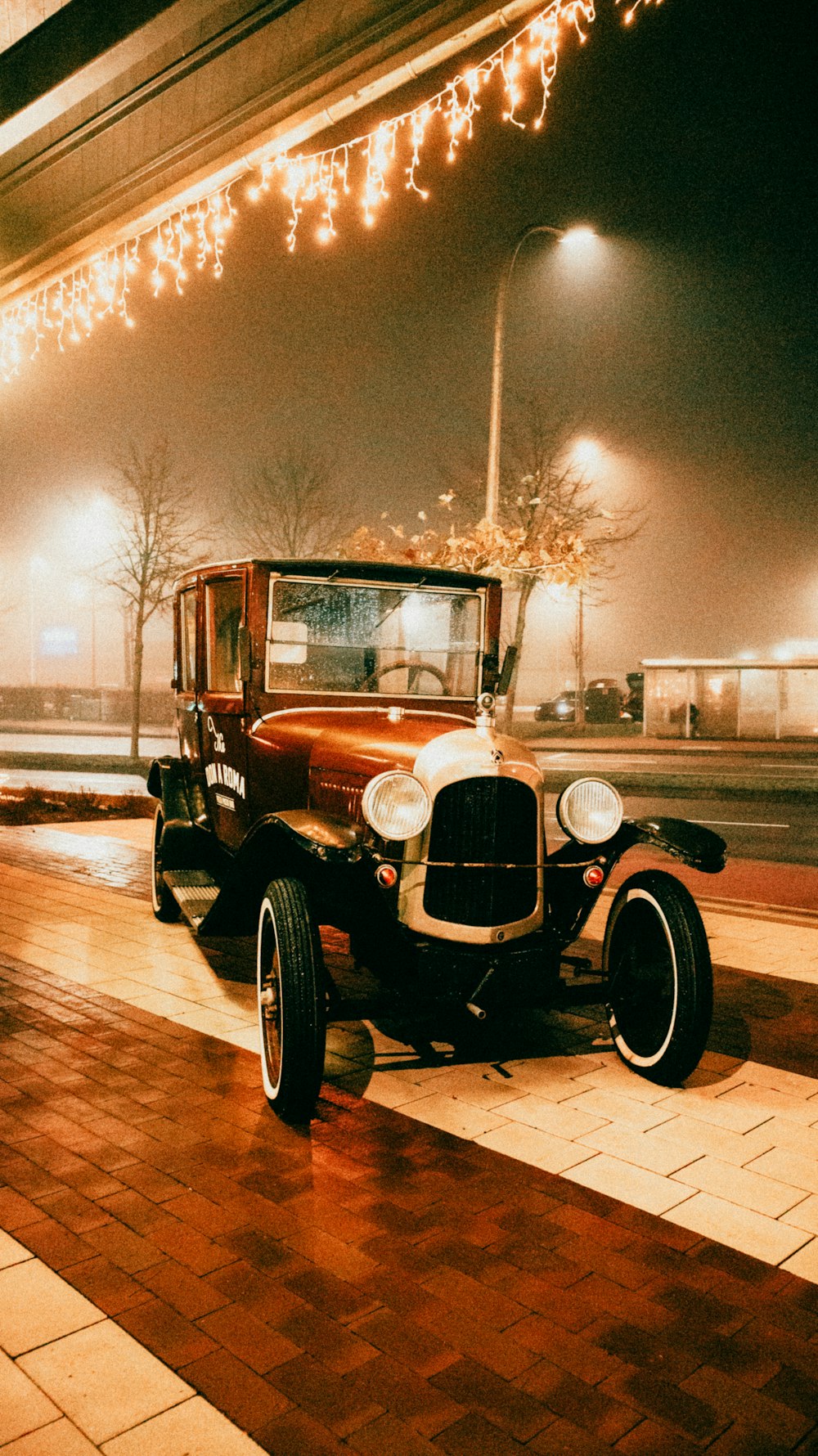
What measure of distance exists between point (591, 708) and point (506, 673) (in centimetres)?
3059

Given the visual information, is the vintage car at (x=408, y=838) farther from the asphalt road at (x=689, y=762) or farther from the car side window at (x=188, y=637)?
the asphalt road at (x=689, y=762)

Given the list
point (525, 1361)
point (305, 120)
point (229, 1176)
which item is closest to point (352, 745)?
point (229, 1176)

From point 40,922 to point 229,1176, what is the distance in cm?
378

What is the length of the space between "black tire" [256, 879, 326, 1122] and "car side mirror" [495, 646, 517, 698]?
170 centimetres

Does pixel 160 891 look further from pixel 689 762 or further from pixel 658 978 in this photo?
pixel 689 762

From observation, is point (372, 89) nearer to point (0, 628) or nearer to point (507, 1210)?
point (507, 1210)

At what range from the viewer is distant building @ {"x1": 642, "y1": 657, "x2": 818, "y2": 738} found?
1011 inches

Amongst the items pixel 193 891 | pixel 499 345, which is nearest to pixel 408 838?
pixel 193 891

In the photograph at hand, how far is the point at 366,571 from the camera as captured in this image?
4.80m

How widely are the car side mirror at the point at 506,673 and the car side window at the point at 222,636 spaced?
1.35m

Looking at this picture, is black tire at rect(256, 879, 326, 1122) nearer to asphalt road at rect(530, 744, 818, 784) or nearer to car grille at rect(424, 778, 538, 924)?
car grille at rect(424, 778, 538, 924)

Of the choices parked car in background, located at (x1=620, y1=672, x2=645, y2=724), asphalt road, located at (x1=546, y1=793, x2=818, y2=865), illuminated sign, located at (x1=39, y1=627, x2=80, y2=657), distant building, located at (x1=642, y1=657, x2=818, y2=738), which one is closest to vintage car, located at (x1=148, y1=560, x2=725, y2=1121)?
asphalt road, located at (x1=546, y1=793, x2=818, y2=865)

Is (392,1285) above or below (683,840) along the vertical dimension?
below

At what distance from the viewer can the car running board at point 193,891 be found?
4730 mm
